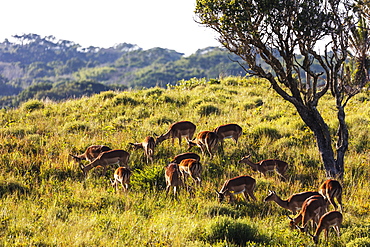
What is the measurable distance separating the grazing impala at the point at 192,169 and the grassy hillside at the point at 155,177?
0.44m

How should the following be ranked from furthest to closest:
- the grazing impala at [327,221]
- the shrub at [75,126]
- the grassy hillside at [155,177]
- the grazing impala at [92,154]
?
the shrub at [75,126] → the grazing impala at [92,154] → the grassy hillside at [155,177] → the grazing impala at [327,221]

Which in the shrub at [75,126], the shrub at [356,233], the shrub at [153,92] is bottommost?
the shrub at [356,233]

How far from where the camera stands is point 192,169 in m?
9.67

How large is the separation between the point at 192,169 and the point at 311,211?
311 centimetres

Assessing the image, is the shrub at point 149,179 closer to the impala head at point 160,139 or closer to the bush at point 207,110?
the impala head at point 160,139

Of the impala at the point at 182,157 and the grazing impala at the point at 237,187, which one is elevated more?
the impala at the point at 182,157

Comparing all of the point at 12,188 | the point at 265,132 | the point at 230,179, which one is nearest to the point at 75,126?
the point at 12,188

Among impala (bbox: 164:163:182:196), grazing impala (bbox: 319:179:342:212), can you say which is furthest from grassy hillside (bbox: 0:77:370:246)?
grazing impala (bbox: 319:179:342:212)

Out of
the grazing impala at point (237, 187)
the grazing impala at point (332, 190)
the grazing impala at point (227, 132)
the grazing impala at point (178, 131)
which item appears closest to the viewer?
the grazing impala at point (332, 190)

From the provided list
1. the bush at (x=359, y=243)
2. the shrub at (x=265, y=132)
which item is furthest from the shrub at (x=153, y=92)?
the bush at (x=359, y=243)

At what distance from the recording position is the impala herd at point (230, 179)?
789 centimetres

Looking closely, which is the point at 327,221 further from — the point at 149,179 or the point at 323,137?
the point at 149,179

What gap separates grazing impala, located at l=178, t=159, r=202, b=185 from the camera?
969 cm

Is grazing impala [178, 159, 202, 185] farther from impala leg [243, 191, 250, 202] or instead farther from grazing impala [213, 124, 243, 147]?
grazing impala [213, 124, 243, 147]
